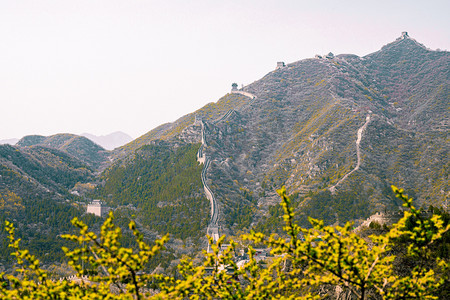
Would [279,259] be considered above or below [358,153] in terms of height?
above

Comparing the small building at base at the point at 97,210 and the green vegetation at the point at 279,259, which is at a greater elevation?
the green vegetation at the point at 279,259

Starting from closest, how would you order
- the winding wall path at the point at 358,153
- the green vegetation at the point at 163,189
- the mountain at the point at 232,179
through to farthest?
the mountain at the point at 232,179 < the green vegetation at the point at 163,189 < the winding wall path at the point at 358,153

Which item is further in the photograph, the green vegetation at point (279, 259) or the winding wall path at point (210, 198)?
the winding wall path at point (210, 198)

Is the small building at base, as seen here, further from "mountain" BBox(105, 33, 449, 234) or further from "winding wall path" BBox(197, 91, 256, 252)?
"mountain" BBox(105, 33, 449, 234)

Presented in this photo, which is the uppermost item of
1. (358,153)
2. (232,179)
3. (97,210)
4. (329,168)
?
(97,210)

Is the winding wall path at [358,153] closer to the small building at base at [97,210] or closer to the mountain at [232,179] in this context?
the mountain at [232,179]

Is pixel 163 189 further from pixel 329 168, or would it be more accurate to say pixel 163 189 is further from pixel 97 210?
pixel 329 168

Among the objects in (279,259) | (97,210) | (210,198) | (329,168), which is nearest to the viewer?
(279,259)

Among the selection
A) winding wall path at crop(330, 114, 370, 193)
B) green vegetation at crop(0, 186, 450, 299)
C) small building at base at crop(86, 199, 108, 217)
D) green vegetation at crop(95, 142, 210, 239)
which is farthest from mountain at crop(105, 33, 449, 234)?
green vegetation at crop(0, 186, 450, 299)

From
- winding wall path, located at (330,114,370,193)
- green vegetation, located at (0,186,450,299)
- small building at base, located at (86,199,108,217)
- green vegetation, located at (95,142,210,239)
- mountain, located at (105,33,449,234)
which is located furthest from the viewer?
winding wall path, located at (330,114,370,193)

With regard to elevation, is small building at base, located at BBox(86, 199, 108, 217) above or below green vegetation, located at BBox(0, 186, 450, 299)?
below

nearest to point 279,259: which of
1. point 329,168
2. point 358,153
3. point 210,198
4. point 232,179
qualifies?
point 210,198

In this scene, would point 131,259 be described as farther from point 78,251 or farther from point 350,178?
point 350,178

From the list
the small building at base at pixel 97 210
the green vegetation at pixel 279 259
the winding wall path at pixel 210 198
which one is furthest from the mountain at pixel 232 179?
the green vegetation at pixel 279 259
